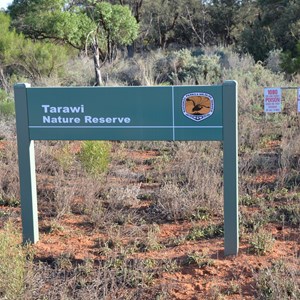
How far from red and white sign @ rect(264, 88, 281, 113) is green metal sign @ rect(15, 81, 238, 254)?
3.00 meters

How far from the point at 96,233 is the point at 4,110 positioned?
261 inches

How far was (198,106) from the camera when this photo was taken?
187 inches

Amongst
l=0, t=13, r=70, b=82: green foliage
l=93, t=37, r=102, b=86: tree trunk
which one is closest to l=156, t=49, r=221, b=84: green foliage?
l=93, t=37, r=102, b=86: tree trunk

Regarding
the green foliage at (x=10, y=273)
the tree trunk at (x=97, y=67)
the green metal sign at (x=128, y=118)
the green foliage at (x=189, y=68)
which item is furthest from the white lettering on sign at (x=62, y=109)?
the tree trunk at (x=97, y=67)

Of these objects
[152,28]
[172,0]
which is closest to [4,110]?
[152,28]

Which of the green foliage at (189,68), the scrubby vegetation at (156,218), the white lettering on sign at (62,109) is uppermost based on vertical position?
the green foliage at (189,68)

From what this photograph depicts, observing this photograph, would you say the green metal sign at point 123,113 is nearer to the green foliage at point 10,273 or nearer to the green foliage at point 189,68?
the green foliage at point 10,273

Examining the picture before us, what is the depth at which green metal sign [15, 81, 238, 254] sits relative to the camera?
4.71m

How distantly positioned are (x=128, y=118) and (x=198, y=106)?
24.6 inches

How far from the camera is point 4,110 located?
37.5ft

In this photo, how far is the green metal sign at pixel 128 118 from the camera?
471cm

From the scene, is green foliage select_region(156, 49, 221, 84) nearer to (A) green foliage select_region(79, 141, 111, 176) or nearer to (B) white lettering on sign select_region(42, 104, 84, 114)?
(A) green foliage select_region(79, 141, 111, 176)

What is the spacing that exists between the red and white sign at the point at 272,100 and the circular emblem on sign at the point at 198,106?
299cm

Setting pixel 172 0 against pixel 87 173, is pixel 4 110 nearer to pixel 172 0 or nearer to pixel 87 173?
pixel 87 173
